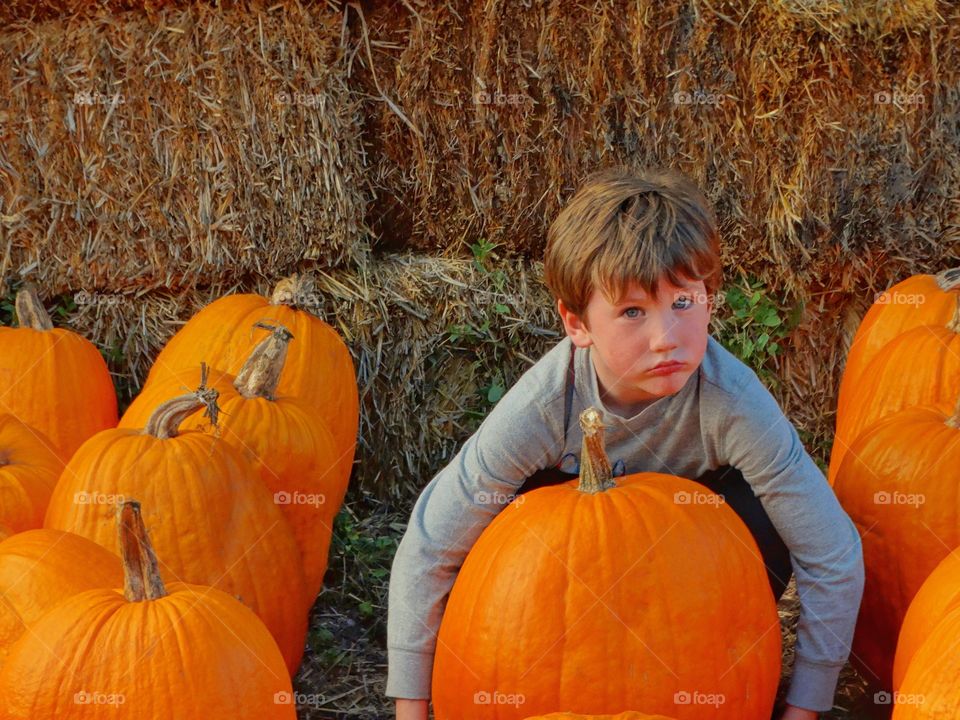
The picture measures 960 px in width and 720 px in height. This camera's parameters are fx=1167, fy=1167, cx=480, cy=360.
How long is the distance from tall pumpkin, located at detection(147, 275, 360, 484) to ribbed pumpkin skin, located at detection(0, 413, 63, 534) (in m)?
0.46

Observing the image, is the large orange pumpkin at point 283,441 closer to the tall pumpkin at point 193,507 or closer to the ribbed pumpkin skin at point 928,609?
the tall pumpkin at point 193,507

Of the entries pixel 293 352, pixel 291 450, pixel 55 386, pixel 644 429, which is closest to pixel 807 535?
pixel 644 429

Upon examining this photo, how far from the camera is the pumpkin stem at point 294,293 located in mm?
3287

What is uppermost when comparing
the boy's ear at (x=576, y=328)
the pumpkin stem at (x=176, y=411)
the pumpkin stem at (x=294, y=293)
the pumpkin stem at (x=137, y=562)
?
the boy's ear at (x=576, y=328)

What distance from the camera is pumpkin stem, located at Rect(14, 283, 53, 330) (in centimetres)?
342

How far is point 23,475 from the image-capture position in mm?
2660

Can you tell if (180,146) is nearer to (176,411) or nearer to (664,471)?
(176,411)

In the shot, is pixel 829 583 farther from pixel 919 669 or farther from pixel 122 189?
pixel 122 189

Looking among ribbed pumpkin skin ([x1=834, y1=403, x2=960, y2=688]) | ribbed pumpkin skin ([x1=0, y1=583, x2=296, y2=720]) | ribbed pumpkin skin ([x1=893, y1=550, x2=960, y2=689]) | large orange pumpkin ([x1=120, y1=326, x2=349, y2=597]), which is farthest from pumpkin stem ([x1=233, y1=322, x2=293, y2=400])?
ribbed pumpkin skin ([x1=893, y1=550, x2=960, y2=689])

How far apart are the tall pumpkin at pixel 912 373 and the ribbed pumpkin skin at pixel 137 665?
1528 millimetres

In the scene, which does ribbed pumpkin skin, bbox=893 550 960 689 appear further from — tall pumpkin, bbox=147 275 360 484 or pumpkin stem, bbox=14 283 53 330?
pumpkin stem, bbox=14 283 53 330

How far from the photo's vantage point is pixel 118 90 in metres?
3.49

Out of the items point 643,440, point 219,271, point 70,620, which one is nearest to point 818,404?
point 643,440

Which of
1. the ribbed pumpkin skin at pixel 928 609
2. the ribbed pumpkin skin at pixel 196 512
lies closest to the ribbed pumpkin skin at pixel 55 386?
the ribbed pumpkin skin at pixel 196 512
